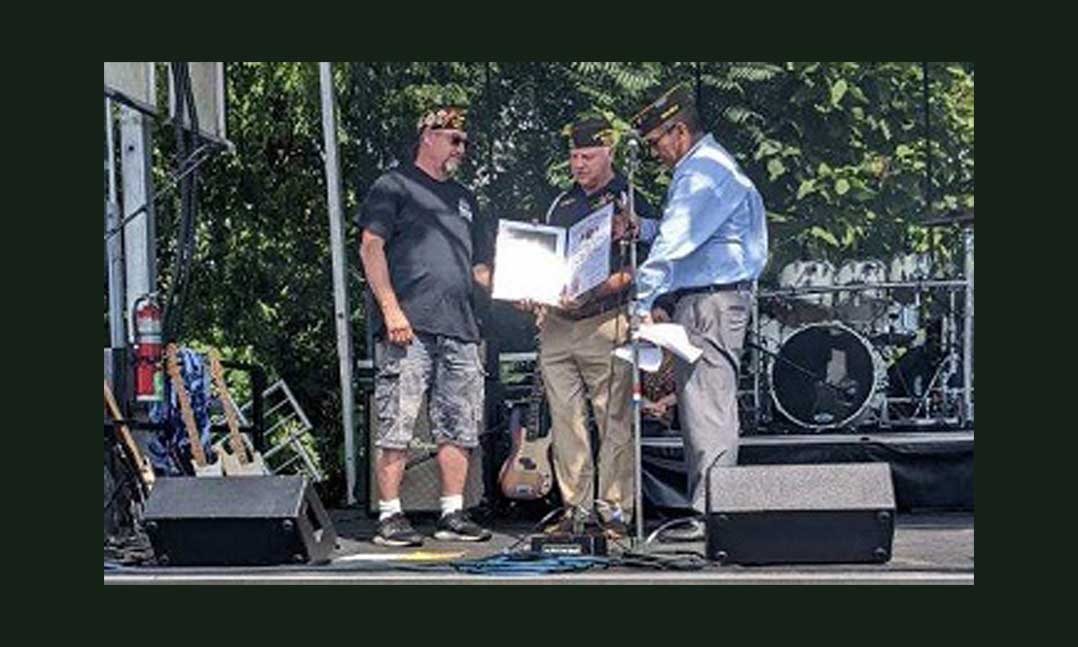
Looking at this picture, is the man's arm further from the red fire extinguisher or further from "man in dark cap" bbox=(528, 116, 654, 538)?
the red fire extinguisher

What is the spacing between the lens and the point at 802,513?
7.39 meters

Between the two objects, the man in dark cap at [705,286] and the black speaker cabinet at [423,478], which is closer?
the man in dark cap at [705,286]

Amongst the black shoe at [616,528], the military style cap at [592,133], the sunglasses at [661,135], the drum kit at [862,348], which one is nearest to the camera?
the black shoe at [616,528]

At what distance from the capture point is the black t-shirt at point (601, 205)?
8555 mm

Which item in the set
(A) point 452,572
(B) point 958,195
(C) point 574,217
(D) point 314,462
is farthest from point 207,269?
(B) point 958,195

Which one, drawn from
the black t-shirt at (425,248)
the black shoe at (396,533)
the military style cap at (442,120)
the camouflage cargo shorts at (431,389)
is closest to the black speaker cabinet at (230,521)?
the black shoe at (396,533)

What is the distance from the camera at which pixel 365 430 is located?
9.17 m

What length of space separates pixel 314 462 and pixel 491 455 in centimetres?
68

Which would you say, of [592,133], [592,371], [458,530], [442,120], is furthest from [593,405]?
[442,120]

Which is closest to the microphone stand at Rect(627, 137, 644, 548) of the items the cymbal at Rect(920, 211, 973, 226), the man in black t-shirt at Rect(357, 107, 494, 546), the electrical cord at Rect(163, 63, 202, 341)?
the man in black t-shirt at Rect(357, 107, 494, 546)

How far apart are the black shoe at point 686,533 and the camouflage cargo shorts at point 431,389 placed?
82cm

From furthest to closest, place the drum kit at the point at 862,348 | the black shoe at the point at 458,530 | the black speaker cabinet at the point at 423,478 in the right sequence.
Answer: the drum kit at the point at 862,348 < the black speaker cabinet at the point at 423,478 < the black shoe at the point at 458,530

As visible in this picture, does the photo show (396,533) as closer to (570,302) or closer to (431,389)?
(431,389)

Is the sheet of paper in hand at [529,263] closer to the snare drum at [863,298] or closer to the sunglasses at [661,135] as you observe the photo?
the sunglasses at [661,135]
